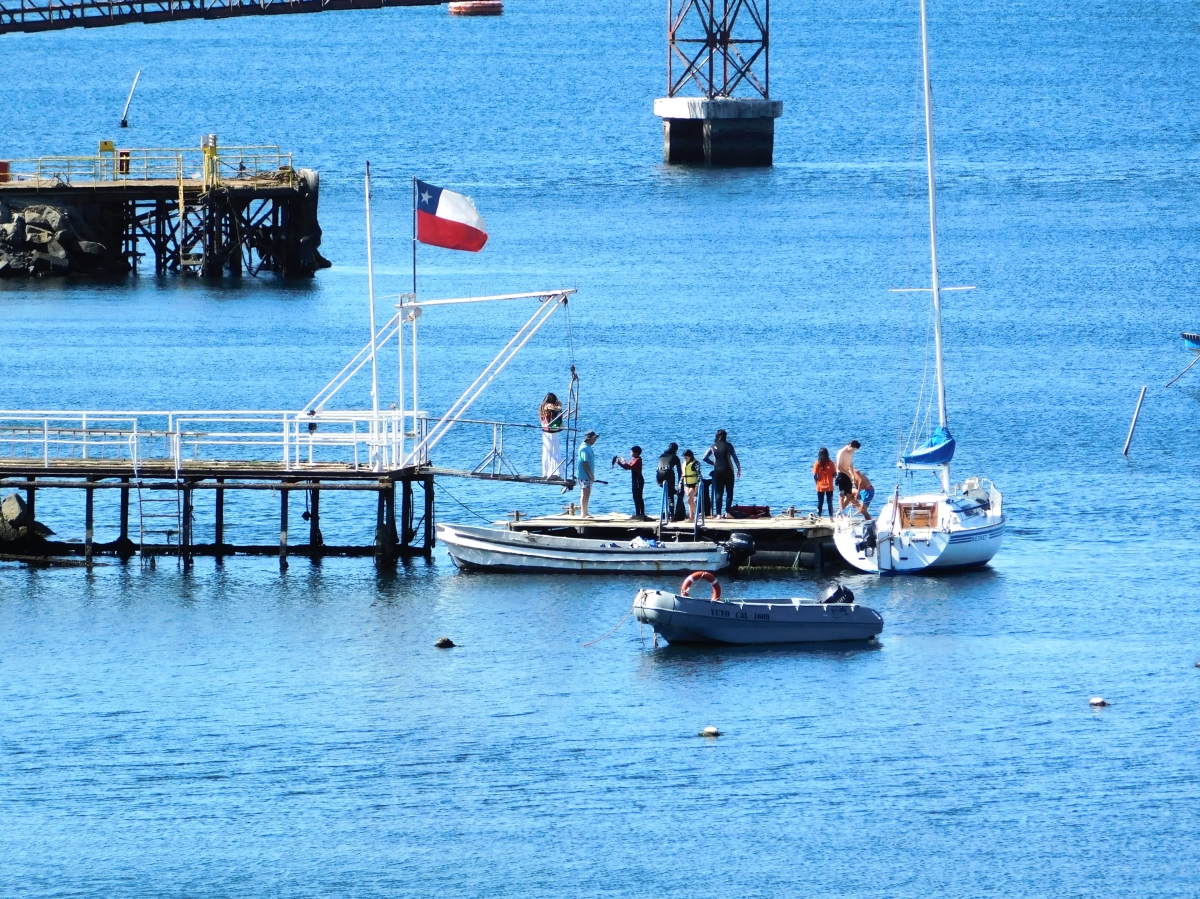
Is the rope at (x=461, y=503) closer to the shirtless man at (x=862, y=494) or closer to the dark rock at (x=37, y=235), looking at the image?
the shirtless man at (x=862, y=494)

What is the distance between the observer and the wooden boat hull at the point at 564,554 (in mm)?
43250

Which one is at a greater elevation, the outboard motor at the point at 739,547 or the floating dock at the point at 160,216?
the floating dock at the point at 160,216

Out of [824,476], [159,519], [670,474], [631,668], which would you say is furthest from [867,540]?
[159,519]

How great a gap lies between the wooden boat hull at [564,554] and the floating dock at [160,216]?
4171 centimetres

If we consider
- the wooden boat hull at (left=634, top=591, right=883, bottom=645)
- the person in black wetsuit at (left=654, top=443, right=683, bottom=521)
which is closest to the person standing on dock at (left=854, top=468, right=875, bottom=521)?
the person in black wetsuit at (left=654, top=443, right=683, bottom=521)

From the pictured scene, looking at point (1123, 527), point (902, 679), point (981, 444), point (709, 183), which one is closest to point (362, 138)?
point (709, 183)

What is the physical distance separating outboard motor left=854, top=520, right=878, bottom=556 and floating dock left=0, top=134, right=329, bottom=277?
44.6 metres

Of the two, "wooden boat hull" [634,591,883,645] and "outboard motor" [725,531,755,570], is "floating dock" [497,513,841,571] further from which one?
"wooden boat hull" [634,591,883,645]

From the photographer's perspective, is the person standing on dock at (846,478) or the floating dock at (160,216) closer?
the person standing on dock at (846,478)

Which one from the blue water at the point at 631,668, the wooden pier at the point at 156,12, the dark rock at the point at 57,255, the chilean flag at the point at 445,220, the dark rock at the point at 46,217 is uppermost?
the wooden pier at the point at 156,12

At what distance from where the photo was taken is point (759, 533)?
4406cm

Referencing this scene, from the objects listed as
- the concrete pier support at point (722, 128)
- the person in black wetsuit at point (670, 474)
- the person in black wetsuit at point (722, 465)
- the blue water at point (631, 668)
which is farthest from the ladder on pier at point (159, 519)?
the concrete pier support at point (722, 128)

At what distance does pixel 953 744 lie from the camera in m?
35.4

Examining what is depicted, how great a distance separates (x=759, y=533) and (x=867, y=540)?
6.95 ft
